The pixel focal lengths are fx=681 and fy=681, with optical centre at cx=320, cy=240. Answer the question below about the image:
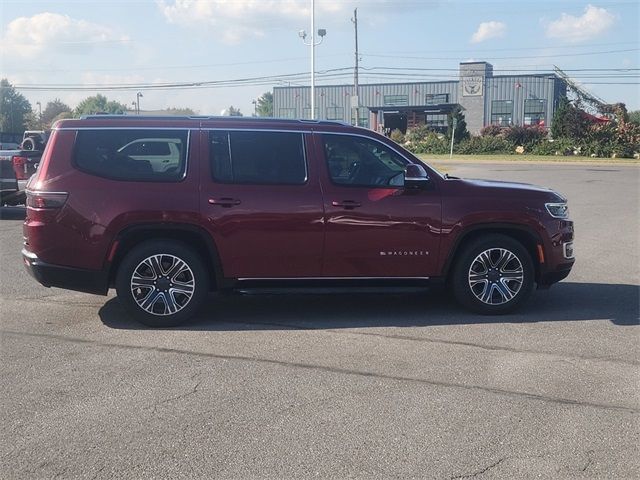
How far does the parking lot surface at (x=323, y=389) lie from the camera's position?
3770 millimetres

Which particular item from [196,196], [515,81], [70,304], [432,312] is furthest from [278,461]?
[515,81]

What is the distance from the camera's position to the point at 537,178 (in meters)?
28.0

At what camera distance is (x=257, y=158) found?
254 inches

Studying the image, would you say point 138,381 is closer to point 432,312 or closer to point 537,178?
point 432,312

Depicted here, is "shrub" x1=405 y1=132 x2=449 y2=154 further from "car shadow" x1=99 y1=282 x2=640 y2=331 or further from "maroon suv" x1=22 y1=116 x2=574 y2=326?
"maroon suv" x1=22 y1=116 x2=574 y2=326

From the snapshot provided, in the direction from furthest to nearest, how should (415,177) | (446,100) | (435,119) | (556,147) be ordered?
(446,100) < (435,119) < (556,147) < (415,177)

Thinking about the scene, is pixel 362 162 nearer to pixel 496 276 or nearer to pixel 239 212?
pixel 239 212

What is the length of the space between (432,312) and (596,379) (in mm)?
2171

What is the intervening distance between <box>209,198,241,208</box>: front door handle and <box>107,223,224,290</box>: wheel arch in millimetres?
278

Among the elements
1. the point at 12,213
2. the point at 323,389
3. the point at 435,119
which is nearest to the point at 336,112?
the point at 435,119

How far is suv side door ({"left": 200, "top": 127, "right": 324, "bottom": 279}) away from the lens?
20.6 ft

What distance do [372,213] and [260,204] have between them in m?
1.06

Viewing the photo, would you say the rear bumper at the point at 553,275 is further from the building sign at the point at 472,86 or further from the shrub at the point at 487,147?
the building sign at the point at 472,86

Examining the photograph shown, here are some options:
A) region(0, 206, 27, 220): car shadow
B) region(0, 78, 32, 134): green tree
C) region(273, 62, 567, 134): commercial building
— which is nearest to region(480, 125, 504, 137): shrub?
region(273, 62, 567, 134): commercial building
